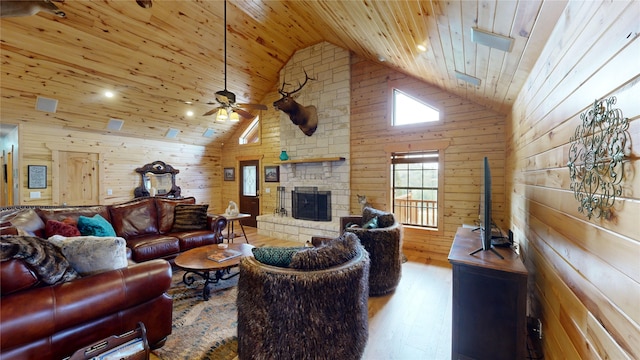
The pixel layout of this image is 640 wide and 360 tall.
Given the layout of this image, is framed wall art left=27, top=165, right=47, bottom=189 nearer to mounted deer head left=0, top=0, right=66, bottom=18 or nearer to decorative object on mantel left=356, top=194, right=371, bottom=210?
mounted deer head left=0, top=0, right=66, bottom=18

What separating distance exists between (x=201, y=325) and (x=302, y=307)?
1.42m

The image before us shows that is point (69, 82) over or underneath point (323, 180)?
over

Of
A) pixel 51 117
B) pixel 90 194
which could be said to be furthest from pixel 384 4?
pixel 90 194

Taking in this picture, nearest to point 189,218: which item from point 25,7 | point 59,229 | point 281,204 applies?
point 59,229

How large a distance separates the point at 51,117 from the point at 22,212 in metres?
2.84

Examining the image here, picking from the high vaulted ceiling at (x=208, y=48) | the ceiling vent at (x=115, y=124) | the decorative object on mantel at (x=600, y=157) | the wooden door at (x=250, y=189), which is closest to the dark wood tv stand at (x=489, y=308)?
the decorative object on mantel at (x=600, y=157)

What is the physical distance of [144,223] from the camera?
3.96 metres

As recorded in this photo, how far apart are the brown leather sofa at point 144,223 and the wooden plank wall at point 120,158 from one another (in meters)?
1.76

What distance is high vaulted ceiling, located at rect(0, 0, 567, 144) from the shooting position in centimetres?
211

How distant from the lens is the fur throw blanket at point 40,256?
1391 mm

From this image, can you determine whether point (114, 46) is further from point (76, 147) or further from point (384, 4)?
point (384, 4)

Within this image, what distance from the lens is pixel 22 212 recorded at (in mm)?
2920

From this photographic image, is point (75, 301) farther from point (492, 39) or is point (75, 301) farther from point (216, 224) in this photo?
point (492, 39)

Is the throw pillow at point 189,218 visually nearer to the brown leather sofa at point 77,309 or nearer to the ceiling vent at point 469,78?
the brown leather sofa at point 77,309
